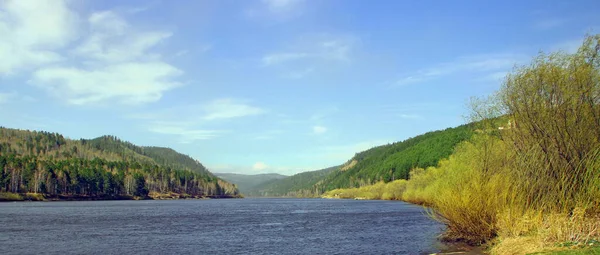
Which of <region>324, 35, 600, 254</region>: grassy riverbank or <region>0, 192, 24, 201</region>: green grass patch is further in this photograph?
<region>0, 192, 24, 201</region>: green grass patch

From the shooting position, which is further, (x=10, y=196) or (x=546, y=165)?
(x=10, y=196)

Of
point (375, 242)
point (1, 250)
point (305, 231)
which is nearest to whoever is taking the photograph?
point (1, 250)

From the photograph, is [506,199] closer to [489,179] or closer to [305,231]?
[489,179]

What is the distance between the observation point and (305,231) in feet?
196

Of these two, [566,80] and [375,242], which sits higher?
[566,80]

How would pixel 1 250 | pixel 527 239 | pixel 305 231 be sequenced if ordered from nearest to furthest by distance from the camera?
pixel 527 239 → pixel 1 250 → pixel 305 231

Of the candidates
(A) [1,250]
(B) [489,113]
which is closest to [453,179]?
(B) [489,113]

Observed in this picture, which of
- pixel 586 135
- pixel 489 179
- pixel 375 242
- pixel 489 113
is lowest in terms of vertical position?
pixel 375 242

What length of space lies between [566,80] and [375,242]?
80.5 ft

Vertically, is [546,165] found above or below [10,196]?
below

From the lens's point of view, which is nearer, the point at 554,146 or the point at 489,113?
the point at 554,146

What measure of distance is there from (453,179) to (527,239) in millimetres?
11445

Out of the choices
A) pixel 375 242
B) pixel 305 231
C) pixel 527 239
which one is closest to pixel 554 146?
pixel 527 239

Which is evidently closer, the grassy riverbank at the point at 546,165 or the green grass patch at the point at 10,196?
the grassy riverbank at the point at 546,165
